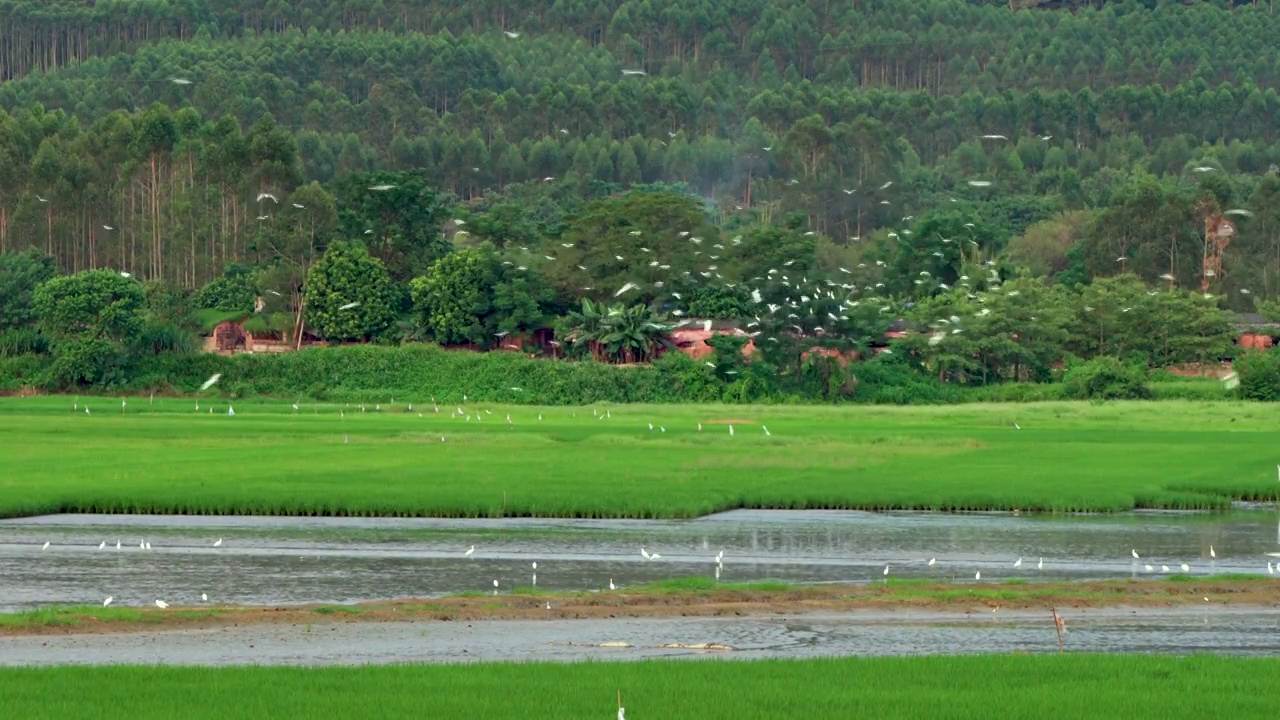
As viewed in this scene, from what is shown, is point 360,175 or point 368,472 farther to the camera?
point 360,175

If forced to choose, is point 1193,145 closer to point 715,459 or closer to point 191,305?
point 191,305

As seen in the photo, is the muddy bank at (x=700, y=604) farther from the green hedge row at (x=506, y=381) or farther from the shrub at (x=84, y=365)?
the shrub at (x=84, y=365)

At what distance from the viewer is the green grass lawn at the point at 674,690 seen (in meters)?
21.0

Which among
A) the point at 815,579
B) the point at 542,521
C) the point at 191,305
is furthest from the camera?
the point at 191,305

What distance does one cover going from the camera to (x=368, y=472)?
162 feet

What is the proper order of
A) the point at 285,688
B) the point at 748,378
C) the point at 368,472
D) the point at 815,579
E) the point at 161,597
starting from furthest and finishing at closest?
the point at 748,378 → the point at 368,472 → the point at 815,579 → the point at 161,597 → the point at 285,688

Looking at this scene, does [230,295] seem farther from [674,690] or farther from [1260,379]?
[674,690]

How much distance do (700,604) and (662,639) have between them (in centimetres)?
280

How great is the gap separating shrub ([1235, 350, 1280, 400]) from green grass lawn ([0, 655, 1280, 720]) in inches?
2137

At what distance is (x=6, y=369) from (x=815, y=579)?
57382 millimetres

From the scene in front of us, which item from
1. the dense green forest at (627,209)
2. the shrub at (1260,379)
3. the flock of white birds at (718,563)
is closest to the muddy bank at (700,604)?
the flock of white birds at (718,563)

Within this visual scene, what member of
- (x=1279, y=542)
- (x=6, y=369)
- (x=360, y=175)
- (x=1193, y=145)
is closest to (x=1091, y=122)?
(x=1193, y=145)

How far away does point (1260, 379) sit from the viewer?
250 ft

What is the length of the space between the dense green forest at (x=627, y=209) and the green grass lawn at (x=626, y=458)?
11408mm
